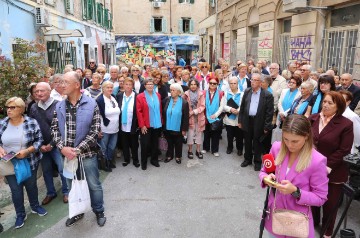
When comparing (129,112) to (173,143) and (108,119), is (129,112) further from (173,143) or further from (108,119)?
(173,143)

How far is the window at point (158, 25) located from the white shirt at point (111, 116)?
2900 centimetres

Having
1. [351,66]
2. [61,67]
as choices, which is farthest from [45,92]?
[61,67]

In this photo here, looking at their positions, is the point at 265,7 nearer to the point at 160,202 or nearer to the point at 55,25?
the point at 55,25

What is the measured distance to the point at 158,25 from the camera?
109 feet

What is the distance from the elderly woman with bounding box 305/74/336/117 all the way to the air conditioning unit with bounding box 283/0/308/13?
213 inches

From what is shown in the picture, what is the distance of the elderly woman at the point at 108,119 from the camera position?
529 centimetres

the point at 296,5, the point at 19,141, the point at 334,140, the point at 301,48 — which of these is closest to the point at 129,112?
the point at 19,141

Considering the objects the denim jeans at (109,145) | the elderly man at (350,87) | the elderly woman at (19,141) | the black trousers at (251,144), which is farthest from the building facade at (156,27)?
the elderly woman at (19,141)

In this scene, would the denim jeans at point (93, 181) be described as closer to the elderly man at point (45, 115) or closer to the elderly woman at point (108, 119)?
the elderly man at point (45, 115)

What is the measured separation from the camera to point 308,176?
2184 mm

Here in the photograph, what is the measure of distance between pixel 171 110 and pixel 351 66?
547 cm

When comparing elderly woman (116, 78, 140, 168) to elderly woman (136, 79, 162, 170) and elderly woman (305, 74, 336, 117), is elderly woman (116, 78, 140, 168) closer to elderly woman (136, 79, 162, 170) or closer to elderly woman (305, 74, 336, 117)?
elderly woman (136, 79, 162, 170)

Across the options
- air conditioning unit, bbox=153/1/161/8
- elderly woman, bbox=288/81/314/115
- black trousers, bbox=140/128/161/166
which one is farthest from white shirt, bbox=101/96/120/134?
air conditioning unit, bbox=153/1/161/8

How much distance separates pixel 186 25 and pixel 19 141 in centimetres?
3177
